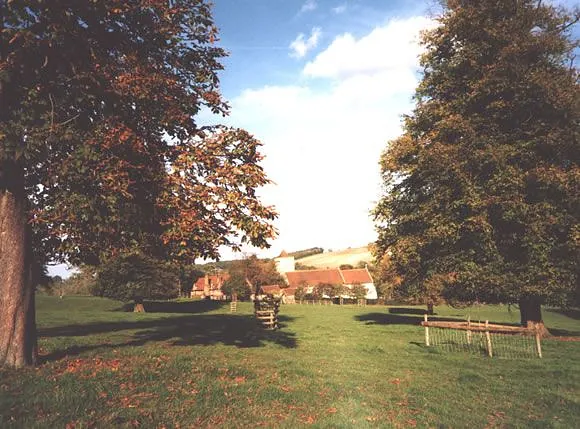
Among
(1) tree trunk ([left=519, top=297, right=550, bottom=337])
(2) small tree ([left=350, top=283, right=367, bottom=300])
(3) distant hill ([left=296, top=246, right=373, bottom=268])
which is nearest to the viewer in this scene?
(1) tree trunk ([left=519, top=297, right=550, bottom=337])

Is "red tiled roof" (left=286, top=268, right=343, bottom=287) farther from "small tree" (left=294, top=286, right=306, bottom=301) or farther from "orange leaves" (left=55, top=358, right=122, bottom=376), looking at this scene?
"orange leaves" (left=55, top=358, right=122, bottom=376)

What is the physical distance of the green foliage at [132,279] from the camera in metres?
40.6

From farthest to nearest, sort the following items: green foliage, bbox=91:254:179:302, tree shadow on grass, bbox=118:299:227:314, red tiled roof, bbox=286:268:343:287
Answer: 1. red tiled roof, bbox=286:268:343:287
2. tree shadow on grass, bbox=118:299:227:314
3. green foliage, bbox=91:254:179:302

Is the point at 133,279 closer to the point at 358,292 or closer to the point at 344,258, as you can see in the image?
the point at 358,292

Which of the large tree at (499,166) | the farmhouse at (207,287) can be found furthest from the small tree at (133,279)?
the farmhouse at (207,287)

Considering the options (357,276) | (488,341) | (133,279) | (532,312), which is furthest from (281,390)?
(357,276)

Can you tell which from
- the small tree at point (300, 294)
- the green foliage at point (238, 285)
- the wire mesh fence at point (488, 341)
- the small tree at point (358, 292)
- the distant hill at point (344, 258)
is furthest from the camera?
the distant hill at point (344, 258)

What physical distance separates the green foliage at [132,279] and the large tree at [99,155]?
103ft

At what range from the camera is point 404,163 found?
80.4ft

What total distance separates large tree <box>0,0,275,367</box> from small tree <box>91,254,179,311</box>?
31281 millimetres

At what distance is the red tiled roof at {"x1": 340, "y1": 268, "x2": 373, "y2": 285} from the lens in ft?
316

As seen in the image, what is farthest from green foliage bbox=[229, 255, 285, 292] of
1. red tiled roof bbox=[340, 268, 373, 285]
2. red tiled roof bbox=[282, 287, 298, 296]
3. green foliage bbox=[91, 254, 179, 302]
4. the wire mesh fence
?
the wire mesh fence

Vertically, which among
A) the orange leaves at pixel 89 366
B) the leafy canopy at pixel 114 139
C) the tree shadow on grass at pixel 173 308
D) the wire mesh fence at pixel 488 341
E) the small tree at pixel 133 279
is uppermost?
the leafy canopy at pixel 114 139

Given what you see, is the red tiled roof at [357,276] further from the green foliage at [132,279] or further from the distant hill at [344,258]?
the green foliage at [132,279]
